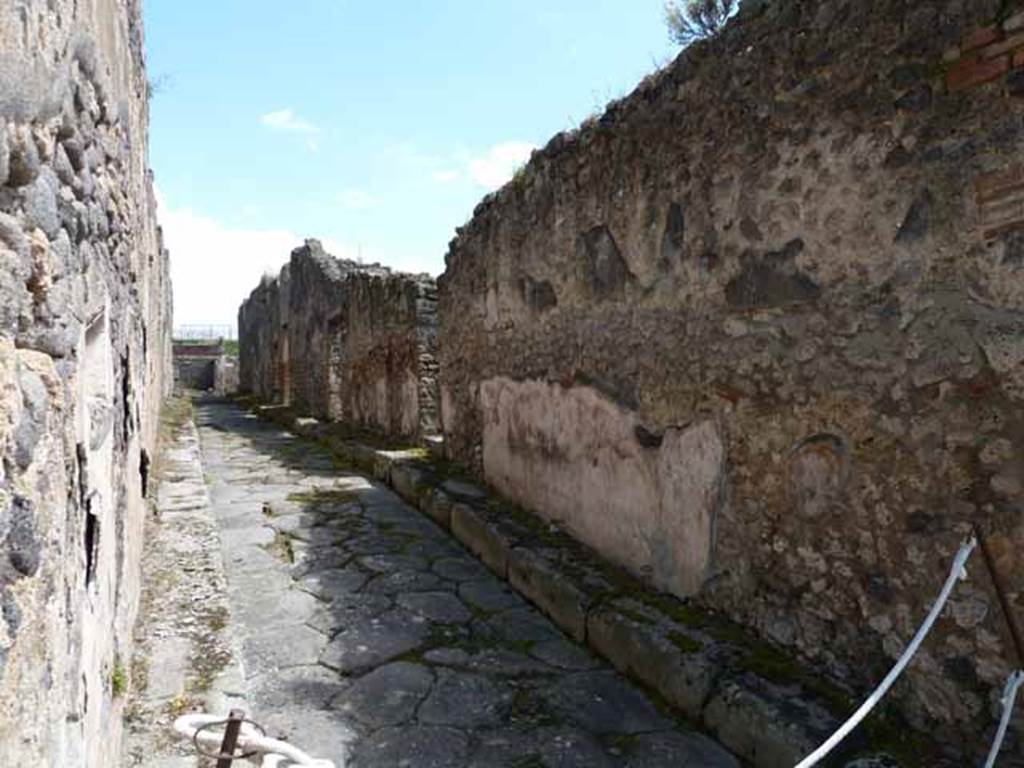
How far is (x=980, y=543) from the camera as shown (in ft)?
6.09

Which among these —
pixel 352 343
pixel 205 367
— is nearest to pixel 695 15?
pixel 352 343

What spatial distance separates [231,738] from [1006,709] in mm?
1715

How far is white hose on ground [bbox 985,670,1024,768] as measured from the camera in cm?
171

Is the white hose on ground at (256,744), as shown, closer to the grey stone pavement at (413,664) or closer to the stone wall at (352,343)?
the grey stone pavement at (413,664)

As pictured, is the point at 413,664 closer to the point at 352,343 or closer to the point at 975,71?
the point at 975,71

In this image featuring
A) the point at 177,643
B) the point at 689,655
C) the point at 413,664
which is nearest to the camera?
the point at 689,655

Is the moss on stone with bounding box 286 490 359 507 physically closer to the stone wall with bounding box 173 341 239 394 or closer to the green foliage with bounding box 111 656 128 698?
the green foliage with bounding box 111 656 128 698

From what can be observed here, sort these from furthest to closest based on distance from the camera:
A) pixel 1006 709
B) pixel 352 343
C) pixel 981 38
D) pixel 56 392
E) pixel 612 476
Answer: pixel 352 343, pixel 612 476, pixel 981 38, pixel 1006 709, pixel 56 392

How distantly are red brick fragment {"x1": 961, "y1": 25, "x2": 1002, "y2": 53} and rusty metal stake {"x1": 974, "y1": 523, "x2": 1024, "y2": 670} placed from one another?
1215mm

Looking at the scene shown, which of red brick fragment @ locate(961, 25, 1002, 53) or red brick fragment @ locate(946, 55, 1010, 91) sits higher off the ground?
red brick fragment @ locate(961, 25, 1002, 53)

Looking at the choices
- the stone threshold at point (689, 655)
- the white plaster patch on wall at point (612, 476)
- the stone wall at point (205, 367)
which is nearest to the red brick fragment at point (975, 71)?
the white plaster patch on wall at point (612, 476)

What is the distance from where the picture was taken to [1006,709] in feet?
5.70

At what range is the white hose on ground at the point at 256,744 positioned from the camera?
144 centimetres

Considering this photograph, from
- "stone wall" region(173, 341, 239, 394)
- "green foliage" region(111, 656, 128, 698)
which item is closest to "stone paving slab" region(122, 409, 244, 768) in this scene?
"green foliage" region(111, 656, 128, 698)
